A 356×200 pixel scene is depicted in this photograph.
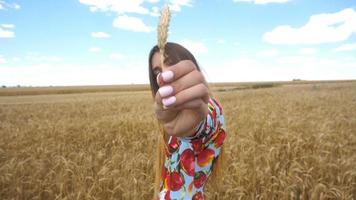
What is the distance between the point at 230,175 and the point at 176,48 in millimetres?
2464

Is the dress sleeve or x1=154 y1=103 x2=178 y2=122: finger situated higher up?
x1=154 y1=103 x2=178 y2=122: finger

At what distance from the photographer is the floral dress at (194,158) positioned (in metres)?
1.33

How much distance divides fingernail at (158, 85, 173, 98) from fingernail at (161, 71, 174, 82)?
2cm

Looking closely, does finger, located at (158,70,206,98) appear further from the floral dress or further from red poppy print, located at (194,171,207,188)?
red poppy print, located at (194,171,207,188)

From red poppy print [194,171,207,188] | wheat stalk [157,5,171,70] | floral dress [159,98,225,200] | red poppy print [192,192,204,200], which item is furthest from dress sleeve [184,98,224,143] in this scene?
wheat stalk [157,5,171,70]

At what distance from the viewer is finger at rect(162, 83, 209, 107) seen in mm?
812

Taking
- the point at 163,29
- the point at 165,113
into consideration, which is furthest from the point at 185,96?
the point at 163,29

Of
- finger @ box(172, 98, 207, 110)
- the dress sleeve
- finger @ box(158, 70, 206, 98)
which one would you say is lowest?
the dress sleeve

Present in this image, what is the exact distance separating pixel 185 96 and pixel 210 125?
18.8 inches

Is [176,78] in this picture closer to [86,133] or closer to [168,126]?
[168,126]

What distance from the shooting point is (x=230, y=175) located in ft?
11.4

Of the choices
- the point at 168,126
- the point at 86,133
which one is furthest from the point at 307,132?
the point at 168,126

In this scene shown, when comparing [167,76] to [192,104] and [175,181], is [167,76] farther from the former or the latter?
[175,181]

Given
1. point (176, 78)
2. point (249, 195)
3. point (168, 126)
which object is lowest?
point (249, 195)
